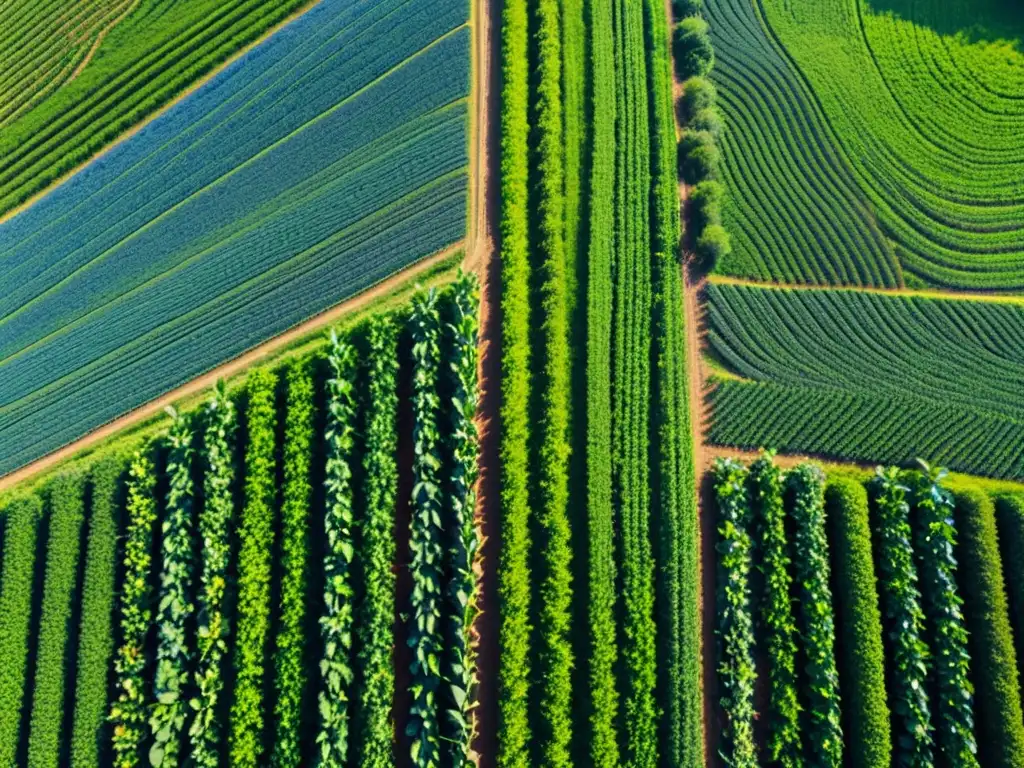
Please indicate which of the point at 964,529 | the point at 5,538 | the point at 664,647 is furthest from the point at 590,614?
the point at 5,538

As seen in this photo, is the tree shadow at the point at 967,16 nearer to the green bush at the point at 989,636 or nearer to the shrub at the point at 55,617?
the green bush at the point at 989,636

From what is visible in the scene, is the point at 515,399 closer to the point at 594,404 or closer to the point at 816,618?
the point at 594,404

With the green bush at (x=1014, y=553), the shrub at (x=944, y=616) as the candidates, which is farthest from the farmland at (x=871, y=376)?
the shrub at (x=944, y=616)

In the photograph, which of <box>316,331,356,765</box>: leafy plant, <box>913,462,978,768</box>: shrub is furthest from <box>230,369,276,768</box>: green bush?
<box>913,462,978,768</box>: shrub

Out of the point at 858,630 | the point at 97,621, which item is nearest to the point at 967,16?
the point at 858,630

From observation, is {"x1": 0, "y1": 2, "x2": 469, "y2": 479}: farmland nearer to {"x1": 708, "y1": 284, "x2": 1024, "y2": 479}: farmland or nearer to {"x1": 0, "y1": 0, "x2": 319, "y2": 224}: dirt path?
{"x1": 0, "y1": 0, "x2": 319, "y2": 224}: dirt path

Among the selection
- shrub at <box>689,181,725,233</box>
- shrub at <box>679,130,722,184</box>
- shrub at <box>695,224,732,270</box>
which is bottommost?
shrub at <box>695,224,732,270</box>

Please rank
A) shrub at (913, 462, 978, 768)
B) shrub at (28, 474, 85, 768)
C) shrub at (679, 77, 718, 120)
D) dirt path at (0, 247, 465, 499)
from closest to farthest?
shrub at (913, 462, 978, 768) → shrub at (28, 474, 85, 768) → dirt path at (0, 247, 465, 499) → shrub at (679, 77, 718, 120)
